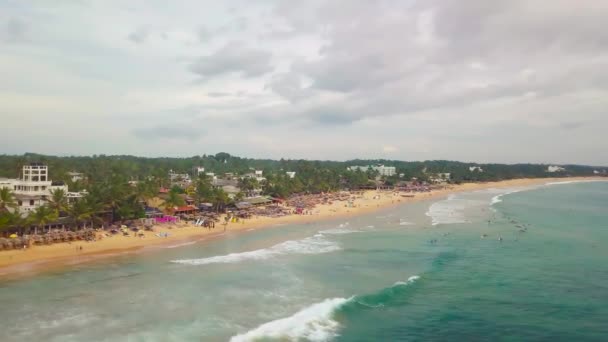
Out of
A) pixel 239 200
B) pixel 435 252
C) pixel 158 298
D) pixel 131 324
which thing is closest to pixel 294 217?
pixel 239 200

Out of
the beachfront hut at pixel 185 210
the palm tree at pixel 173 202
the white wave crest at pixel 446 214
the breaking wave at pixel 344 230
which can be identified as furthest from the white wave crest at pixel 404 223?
the palm tree at pixel 173 202

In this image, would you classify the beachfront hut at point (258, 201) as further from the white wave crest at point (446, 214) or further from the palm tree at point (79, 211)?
the palm tree at point (79, 211)

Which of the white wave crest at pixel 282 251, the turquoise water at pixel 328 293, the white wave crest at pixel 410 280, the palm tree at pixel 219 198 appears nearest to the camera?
the turquoise water at pixel 328 293

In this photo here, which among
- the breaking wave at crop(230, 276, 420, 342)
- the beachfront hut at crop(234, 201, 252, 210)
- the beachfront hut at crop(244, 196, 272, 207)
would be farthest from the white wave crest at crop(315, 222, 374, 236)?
the breaking wave at crop(230, 276, 420, 342)

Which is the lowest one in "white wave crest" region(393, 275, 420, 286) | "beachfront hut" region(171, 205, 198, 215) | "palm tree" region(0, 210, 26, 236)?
"white wave crest" region(393, 275, 420, 286)

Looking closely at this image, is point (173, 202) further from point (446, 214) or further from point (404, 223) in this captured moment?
point (446, 214)

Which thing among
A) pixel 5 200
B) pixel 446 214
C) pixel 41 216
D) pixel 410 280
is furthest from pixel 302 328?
pixel 446 214

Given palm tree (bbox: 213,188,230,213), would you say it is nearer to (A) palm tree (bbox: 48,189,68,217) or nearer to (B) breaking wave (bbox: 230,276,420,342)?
(A) palm tree (bbox: 48,189,68,217)
